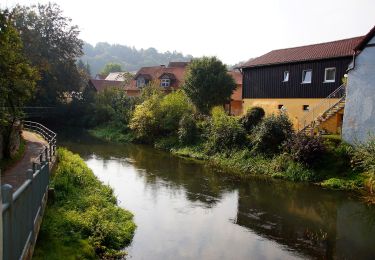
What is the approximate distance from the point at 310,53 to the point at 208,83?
1095 centimetres

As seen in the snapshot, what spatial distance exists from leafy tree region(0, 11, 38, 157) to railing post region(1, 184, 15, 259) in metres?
11.7

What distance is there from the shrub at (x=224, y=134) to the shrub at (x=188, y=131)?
245 cm

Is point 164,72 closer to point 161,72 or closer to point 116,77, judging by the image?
point 161,72

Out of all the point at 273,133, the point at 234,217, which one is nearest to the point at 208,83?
the point at 273,133

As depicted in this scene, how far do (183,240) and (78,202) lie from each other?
369 cm

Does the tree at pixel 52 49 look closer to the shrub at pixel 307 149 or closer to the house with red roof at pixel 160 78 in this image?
the house with red roof at pixel 160 78

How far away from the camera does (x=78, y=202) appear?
41.9 ft

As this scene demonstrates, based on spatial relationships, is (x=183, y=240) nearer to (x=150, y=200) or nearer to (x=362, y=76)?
(x=150, y=200)

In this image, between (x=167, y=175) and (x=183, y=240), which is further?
(x=167, y=175)

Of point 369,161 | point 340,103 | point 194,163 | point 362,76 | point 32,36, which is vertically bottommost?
point 194,163

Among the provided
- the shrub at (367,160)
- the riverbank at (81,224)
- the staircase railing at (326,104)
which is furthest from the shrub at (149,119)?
the riverbank at (81,224)

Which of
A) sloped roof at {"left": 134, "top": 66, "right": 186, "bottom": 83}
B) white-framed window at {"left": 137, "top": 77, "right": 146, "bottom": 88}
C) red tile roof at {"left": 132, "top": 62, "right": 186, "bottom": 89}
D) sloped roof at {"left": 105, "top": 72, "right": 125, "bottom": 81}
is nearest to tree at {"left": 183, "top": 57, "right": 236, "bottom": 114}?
red tile roof at {"left": 132, "top": 62, "right": 186, "bottom": 89}

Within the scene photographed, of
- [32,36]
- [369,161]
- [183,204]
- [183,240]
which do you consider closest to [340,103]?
[369,161]

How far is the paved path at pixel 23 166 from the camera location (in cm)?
1381
